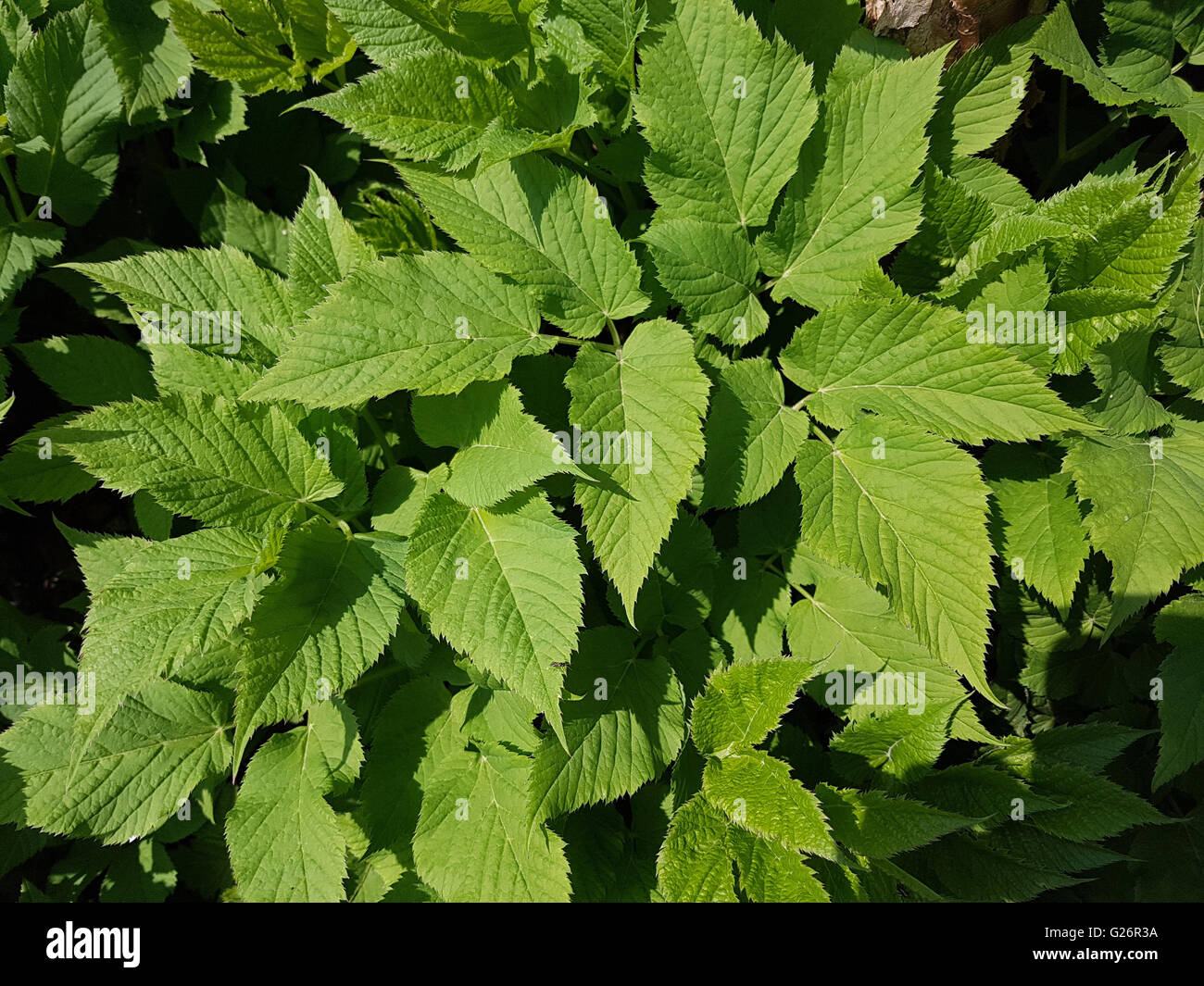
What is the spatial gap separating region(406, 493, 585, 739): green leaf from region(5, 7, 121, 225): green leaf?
170cm

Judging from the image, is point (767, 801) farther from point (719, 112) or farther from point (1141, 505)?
point (719, 112)

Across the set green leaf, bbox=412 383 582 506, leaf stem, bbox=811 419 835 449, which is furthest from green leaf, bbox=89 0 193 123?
leaf stem, bbox=811 419 835 449

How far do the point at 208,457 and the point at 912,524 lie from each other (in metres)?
1.74

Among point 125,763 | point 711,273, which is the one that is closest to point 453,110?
point 711,273

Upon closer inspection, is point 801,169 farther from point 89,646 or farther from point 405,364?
point 89,646

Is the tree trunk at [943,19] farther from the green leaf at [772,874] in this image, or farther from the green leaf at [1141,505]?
the green leaf at [772,874]

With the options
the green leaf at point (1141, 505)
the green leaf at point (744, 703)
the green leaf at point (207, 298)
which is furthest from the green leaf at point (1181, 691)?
the green leaf at point (207, 298)

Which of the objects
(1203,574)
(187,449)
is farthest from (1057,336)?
(187,449)

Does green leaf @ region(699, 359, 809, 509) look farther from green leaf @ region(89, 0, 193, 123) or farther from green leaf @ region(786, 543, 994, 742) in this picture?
green leaf @ region(89, 0, 193, 123)

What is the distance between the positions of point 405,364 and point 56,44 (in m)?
1.63

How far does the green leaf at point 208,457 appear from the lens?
1.97 metres

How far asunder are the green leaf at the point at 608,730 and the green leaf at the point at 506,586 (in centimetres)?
21

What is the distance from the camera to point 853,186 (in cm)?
219

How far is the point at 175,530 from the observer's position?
8.77 feet
